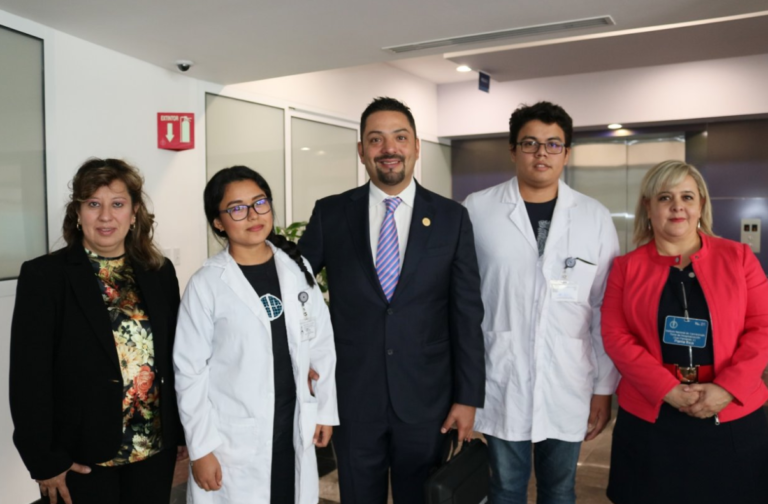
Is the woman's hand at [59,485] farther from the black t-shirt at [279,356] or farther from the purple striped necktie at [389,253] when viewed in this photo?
the purple striped necktie at [389,253]

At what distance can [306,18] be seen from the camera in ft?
11.9

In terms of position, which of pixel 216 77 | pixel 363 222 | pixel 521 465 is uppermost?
pixel 216 77

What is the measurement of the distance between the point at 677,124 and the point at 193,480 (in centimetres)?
739

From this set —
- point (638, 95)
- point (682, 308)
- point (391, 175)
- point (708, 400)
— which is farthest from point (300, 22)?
point (638, 95)

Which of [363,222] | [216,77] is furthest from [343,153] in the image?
[363,222]

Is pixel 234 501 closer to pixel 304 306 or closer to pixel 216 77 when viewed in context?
pixel 304 306

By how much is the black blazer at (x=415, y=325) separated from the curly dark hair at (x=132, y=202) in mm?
642

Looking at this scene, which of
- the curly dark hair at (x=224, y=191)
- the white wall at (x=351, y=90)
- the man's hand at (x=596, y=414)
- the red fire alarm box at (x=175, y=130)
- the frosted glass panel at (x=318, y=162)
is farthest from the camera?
the frosted glass panel at (x=318, y=162)

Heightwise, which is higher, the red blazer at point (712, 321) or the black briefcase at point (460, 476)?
the red blazer at point (712, 321)

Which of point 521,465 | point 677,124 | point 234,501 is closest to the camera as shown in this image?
point 234,501

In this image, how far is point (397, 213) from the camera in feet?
7.35

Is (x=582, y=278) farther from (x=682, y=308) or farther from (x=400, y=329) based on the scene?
(x=400, y=329)

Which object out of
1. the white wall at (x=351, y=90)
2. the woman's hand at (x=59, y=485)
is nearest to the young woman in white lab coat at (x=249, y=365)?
the woman's hand at (x=59, y=485)

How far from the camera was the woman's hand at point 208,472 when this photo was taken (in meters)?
1.89
